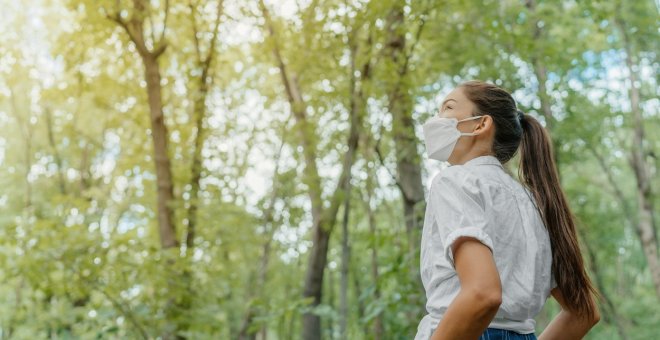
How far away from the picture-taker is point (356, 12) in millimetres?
6473

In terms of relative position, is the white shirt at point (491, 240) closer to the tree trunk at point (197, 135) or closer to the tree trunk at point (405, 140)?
the tree trunk at point (405, 140)

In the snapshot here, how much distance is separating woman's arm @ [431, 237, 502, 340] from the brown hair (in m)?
0.45

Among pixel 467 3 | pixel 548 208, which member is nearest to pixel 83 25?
pixel 467 3

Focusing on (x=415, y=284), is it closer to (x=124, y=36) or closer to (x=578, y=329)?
(x=578, y=329)

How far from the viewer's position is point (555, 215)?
219 centimetres

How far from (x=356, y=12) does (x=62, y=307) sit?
5.26 m

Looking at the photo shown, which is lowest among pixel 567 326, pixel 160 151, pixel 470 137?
pixel 567 326

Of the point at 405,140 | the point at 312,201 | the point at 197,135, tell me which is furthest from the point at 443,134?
the point at 197,135

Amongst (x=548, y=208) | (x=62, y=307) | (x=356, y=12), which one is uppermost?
(x=356, y=12)

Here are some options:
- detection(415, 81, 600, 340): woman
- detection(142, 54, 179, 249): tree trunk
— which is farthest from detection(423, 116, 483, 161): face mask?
detection(142, 54, 179, 249): tree trunk

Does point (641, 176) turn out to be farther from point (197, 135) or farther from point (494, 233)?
point (494, 233)

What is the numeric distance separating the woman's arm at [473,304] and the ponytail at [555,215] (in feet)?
1.46

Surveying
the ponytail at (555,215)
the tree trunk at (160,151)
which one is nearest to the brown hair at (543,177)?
the ponytail at (555,215)

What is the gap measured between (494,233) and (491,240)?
10cm
